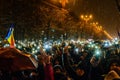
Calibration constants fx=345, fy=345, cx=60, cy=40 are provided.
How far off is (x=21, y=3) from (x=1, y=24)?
36.2 ft

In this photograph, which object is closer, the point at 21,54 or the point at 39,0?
the point at 21,54

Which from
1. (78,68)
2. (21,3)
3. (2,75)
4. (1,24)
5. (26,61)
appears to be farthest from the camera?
(21,3)

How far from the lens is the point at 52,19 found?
66.3 meters

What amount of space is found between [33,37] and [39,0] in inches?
694

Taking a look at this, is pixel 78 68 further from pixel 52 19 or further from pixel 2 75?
pixel 52 19

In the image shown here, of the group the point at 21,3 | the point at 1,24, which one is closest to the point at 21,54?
the point at 1,24

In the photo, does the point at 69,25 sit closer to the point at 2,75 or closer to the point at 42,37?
the point at 42,37

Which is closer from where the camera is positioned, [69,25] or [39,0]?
[39,0]

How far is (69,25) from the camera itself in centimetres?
7406

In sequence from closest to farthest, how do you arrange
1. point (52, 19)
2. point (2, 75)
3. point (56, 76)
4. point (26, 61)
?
point (26, 61), point (2, 75), point (56, 76), point (52, 19)

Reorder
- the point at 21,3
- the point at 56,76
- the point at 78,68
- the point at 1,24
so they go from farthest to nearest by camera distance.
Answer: the point at 21,3 < the point at 1,24 < the point at 78,68 < the point at 56,76

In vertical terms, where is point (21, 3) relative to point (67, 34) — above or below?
above

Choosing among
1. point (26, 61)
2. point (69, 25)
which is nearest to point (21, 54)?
point (26, 61)

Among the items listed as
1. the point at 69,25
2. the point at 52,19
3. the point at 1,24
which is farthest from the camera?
the point at 69,25
